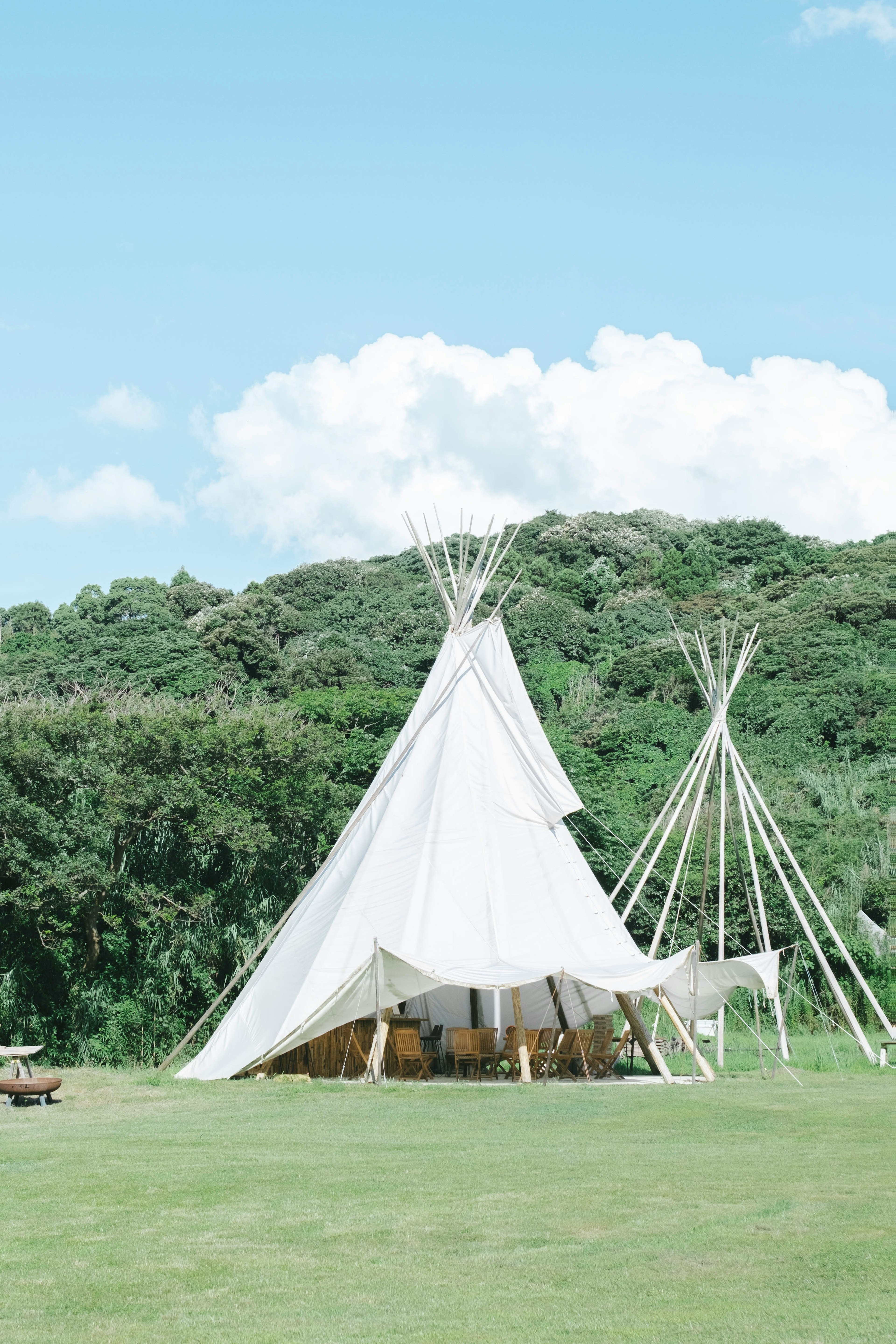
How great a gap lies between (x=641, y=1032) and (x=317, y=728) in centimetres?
848

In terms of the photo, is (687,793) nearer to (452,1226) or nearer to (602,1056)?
(602,1056)

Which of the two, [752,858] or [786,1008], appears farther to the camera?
[786,1008]

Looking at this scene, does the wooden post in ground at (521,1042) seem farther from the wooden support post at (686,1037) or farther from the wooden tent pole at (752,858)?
the wooden tent pole at (752,858)

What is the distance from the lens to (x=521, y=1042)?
42.1ft

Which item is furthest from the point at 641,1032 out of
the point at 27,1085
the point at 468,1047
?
the point at 27,1085

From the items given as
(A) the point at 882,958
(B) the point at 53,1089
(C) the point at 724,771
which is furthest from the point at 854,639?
(B) the point at 53,1089

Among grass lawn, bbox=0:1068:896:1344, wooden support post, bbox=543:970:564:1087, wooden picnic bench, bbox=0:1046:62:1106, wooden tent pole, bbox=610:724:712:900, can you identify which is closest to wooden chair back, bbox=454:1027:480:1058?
wooden support post, bbox=543:970:564:1087

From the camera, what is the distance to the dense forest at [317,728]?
17.5 m

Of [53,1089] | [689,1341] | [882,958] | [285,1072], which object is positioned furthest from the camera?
[882,958]

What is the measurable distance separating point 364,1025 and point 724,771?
6.04 metres

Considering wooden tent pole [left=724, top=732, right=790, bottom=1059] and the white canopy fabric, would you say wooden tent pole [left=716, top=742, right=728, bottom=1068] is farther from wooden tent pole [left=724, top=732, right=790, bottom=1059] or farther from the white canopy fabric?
the white canopy fabric

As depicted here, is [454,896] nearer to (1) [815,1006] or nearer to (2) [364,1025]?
(2) [364,1025]

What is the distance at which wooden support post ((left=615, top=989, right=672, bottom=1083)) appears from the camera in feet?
42.4

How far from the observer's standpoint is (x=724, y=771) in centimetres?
1656
